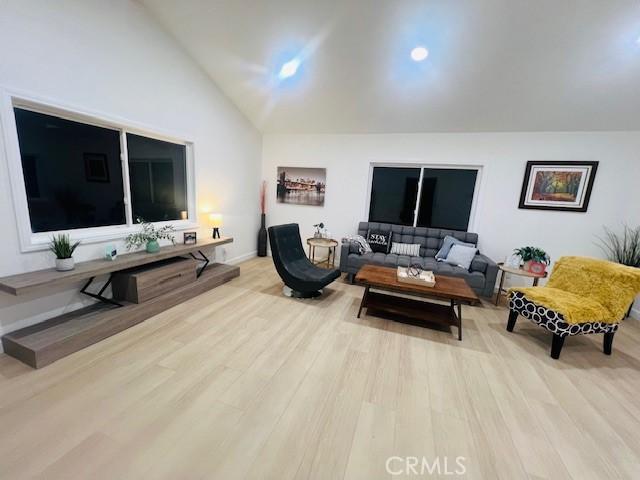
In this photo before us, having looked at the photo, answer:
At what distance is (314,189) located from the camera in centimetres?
498

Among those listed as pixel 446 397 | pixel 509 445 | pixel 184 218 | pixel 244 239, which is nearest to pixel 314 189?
pixel 244 239

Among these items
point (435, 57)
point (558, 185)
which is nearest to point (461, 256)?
point (558, 185)

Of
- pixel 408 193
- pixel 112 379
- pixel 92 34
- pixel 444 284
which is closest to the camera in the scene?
pixel 112 379

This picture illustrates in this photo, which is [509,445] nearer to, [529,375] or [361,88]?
[529,375]

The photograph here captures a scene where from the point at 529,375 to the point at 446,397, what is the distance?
881 millimetres

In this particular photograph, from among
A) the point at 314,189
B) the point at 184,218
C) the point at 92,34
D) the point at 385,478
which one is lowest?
the point at 385,478

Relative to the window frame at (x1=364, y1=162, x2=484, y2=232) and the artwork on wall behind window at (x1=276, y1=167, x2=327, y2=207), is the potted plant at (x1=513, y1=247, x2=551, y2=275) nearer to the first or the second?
the window frame at (x1=364, y1=162, x2=484, y2=232)

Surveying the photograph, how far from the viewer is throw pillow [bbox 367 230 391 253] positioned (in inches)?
170

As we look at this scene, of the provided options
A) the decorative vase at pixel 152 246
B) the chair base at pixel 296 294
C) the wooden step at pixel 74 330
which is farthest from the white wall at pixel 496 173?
the wooden step at pixel 74 330

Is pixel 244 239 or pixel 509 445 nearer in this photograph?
pixel 509 445

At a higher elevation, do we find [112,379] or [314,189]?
[314,189]

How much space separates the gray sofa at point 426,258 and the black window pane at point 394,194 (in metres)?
0.28

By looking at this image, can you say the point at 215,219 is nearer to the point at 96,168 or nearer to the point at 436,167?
the point at 96,168

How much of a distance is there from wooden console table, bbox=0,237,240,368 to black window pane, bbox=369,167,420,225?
11.0 feet
